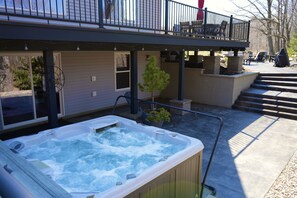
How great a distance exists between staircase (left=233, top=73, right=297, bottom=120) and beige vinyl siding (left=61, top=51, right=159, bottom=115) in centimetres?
524

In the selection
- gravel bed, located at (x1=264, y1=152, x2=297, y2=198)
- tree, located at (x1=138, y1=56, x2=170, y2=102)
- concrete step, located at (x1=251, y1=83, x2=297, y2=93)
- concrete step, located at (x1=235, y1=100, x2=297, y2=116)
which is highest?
tree, located at (x1=138, y1=56, x2=170, y2=102)

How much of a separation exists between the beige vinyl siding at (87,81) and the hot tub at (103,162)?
289 centimetres

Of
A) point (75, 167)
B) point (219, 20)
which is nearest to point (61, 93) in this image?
point (75, 167)

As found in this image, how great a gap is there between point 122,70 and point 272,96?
608 cm

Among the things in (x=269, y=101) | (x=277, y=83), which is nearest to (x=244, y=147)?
(x=269, y=101)

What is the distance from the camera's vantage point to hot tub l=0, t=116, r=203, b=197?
271cm

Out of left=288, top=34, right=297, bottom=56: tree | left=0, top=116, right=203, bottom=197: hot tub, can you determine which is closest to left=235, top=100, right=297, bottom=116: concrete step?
left=0, top=116, right=203, bottom=197: hot tub

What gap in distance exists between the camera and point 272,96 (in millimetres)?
8914

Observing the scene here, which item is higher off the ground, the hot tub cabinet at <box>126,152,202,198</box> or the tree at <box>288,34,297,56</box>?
the tree at <box>288,34,297,56</box>

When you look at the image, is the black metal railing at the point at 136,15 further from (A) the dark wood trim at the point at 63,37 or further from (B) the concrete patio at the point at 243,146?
(B) the concrete patio at the point at 243,146

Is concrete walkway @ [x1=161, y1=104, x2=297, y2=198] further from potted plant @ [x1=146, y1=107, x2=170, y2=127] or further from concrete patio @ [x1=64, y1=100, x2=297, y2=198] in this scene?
potted plant @ [x1=146, y1=107, x2=170, y2=127]

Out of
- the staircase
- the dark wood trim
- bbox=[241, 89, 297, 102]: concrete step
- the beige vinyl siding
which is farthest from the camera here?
bbox=[241, 89, 297, 102]: concrete step

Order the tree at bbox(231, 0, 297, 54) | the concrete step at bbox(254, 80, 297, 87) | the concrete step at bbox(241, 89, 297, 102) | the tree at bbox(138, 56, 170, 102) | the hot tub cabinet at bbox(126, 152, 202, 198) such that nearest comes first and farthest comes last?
the hot tub cabinet at bbox(126, 152, 202, 198) → the tree at bbox(138, 56, 170, 102) → the concrete step at bbox(241, 89, 297, 102) → the concrete step at bbox(254, 80, 297, 87) → the tree at bbox(231, 0, 297, 54)

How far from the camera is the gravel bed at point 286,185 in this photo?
3711 millimetres
